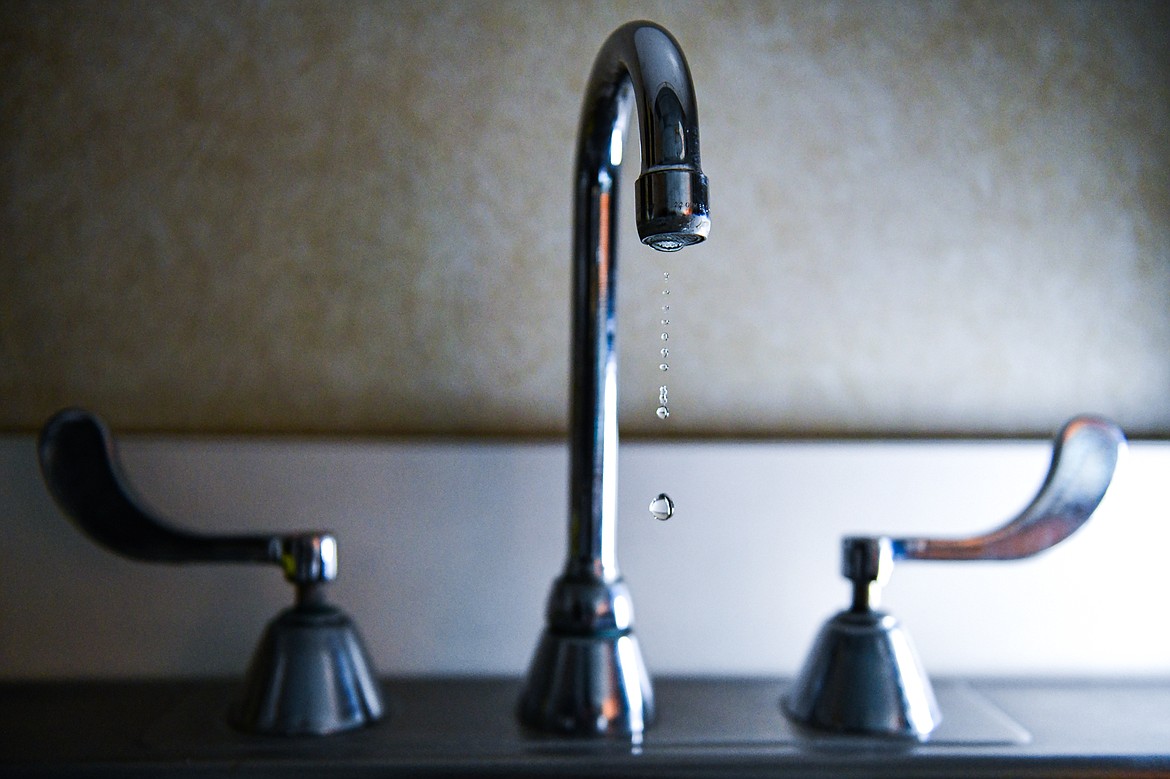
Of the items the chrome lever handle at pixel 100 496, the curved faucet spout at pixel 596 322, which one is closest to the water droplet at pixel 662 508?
the curved faucet spout at pixel 596 322

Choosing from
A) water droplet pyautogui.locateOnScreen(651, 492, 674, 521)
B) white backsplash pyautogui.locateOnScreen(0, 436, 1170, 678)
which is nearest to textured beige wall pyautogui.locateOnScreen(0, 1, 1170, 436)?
white backsplash pyautogui.locateOnScreen(0, 436, 1170, 678)

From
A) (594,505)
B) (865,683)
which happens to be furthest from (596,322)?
(865,683)

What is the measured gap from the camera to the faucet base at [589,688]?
526 mm

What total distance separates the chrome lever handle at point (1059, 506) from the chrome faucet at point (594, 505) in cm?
15

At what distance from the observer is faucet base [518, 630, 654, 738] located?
1.73ft

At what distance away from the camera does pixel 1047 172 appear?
0.72 m

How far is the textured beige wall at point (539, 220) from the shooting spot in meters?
0.67

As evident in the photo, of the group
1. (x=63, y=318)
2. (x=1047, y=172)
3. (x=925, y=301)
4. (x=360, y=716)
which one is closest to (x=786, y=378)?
(x=925, y=301)

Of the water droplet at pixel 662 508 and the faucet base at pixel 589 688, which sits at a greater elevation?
the water droplet at pixel 662 508

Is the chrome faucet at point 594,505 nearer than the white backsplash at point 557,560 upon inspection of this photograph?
Yes

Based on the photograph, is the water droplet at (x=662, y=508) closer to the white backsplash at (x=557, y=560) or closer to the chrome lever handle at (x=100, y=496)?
the white backsplash at (x=557, y=560)

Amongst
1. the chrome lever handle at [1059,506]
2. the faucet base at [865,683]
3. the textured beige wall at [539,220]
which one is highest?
the textured beige wall at [539,220]

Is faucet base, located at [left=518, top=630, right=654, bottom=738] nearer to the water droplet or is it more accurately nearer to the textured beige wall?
the water droplet

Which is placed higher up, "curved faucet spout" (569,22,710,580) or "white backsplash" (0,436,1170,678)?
"curved faucet spout" (569,22,710,580)
